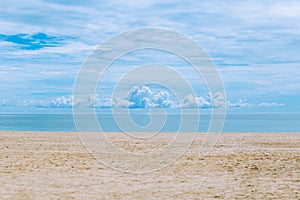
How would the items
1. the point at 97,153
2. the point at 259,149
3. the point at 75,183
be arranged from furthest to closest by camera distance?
1. the point at 259,149
2. the point at 97,153
3. the point at 75,183

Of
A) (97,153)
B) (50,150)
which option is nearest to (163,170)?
(97,153)

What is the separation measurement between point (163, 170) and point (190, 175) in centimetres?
159

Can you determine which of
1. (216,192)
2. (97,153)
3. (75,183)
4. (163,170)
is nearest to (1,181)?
(75,183)

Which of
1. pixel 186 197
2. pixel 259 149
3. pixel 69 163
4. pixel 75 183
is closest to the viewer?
pixel 186 197

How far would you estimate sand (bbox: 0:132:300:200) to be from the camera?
13.1 metres

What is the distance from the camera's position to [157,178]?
15.7 m

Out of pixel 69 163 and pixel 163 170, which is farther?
pixel 69 163

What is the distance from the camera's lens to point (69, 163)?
19.0 metres

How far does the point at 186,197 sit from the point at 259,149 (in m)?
14.2

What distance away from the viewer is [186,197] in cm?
1270

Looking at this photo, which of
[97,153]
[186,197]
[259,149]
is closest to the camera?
[186,197]

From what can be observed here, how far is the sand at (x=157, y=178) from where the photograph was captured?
516 inches

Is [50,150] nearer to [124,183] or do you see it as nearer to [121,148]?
[121,148]

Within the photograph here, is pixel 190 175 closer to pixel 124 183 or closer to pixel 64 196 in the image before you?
pixel 124 183
